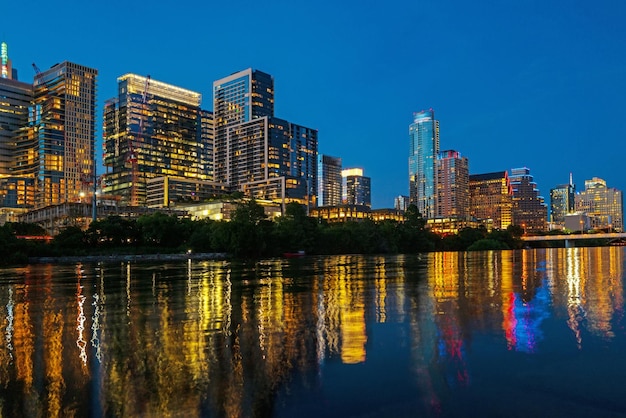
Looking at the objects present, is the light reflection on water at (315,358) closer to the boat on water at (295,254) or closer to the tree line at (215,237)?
the tree line at (215,237)

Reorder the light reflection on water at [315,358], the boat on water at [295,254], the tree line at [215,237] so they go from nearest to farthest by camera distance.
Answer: the light reflection on water at [315,358] → the tree line at [215,237] → the boat on water at [295,254]

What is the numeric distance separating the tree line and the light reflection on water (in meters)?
76.6

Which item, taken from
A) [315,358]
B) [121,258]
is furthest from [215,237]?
[315,358]

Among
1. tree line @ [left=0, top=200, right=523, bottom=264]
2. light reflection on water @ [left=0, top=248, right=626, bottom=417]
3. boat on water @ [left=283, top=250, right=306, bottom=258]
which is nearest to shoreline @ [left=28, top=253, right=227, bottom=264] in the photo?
tree line @ [left=0, top=200, right=523, bottom=264]

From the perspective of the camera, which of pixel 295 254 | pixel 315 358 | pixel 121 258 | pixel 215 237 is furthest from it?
pixel 295 254

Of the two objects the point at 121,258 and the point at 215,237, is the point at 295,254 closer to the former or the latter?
the point at 215,237

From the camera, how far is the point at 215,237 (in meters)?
117

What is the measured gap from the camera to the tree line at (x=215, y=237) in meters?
109

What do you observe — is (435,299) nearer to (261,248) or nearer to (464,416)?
(464,416)

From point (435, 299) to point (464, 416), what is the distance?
1727 centimetres

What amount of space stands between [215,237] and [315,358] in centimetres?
10580

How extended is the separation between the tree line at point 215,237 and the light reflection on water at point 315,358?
76555mm

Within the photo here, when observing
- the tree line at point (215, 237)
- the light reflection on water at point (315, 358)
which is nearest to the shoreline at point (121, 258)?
the tree line at point (215, 237)

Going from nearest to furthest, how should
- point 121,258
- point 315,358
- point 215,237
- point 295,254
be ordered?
point 315,358 < point 121,258 < point 215,237 < point 295,254
